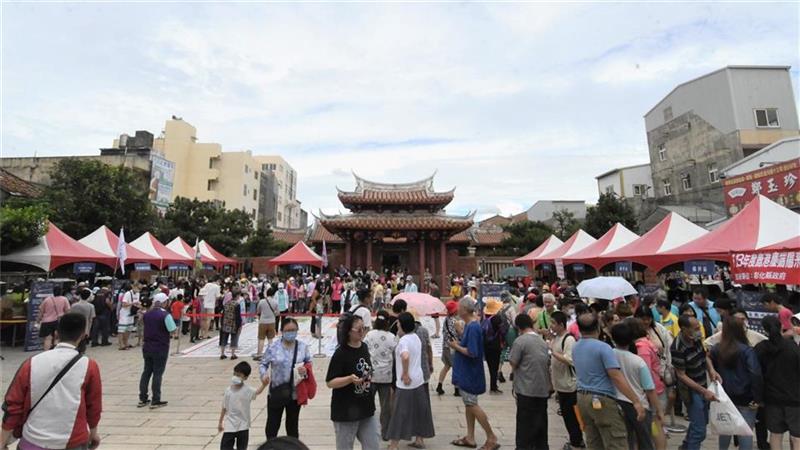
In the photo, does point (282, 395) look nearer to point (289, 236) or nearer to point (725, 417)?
point (725, 417)

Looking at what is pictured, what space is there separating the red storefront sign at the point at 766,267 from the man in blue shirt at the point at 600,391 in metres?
5.21

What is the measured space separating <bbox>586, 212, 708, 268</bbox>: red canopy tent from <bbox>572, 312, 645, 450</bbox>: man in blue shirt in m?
7.64

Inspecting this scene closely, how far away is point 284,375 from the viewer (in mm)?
3822

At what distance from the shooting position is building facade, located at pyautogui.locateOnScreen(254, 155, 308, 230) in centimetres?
5047

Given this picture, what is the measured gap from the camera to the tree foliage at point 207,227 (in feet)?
79.5

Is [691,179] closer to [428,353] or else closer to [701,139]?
[701,139]

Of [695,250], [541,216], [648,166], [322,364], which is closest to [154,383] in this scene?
[322,364]

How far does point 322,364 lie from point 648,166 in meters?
31.3

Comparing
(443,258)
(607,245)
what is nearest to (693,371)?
(607,245)

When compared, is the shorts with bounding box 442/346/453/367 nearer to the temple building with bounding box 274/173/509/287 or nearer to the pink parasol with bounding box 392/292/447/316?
the pink parasol with bounding box 392/292/447/316

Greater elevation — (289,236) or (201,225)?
(289,236)

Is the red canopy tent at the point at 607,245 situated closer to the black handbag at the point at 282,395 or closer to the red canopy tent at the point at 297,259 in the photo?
the red canopy tent at the point at 297,259

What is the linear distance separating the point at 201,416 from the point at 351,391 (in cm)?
318

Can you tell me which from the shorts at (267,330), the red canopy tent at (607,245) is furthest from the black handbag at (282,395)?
the red canopy tent at (607,245)
